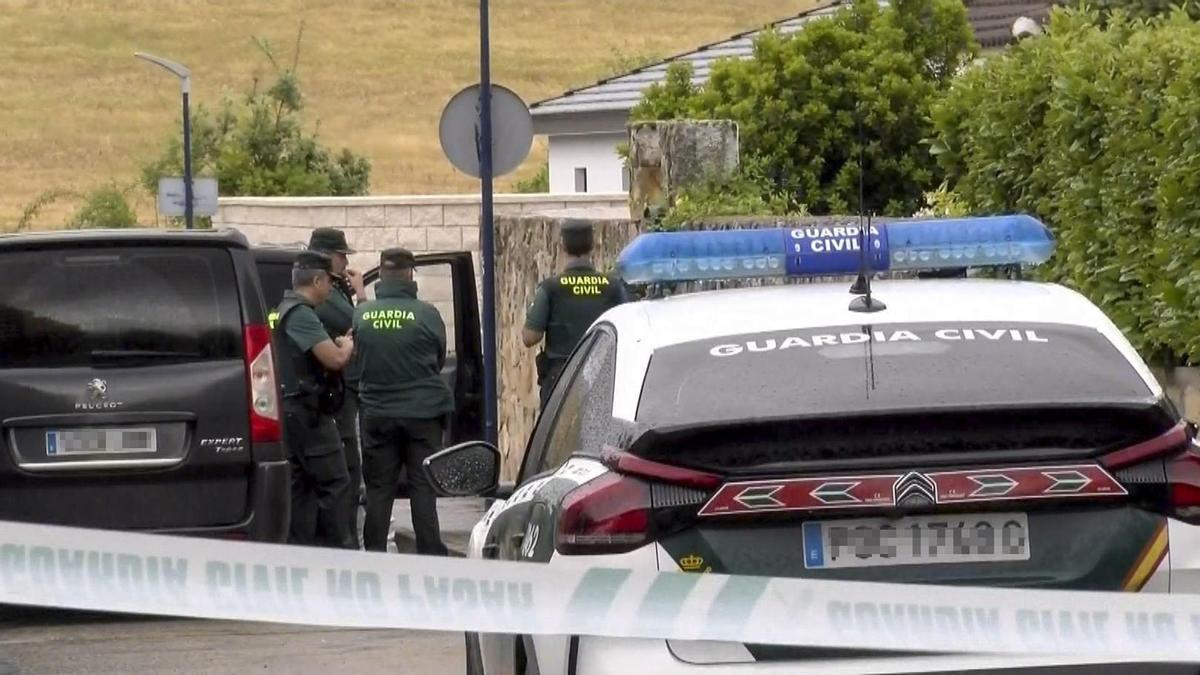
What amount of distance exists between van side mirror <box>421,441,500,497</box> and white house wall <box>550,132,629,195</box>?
2862 centimetres

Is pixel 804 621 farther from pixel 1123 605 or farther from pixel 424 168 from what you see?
pixel 424 168

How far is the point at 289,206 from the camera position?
2748cm

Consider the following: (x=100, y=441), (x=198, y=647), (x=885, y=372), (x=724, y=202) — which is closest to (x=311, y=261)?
(x=100, y=441)

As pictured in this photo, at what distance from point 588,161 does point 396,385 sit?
82.3 feet

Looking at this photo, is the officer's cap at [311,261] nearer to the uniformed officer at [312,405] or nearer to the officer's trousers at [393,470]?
the uniformed officer at [312,405]

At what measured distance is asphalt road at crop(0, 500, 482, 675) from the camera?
890 centimetres

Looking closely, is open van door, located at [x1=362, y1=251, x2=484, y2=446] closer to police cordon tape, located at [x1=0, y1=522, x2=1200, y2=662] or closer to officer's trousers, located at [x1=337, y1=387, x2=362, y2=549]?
officer's trousers, located at [x1=337, y1=387, x2=362, y2=549]

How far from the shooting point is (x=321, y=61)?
96.8 meters

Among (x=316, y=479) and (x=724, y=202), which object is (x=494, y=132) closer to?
(x=724, y=202)

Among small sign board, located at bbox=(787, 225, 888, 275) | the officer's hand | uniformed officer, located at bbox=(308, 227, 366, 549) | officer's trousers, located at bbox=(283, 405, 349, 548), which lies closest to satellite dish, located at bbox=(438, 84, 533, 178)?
the officer's hand

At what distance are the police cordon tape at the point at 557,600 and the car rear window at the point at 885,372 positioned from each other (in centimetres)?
42

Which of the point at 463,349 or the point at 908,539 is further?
the point at 463,349

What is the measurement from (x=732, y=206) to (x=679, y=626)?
10.1m

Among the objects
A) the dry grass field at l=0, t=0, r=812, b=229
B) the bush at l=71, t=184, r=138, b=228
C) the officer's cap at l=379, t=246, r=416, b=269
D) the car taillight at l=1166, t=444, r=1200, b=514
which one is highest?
the dry grass field at l=0, t=0, r=812, b=229
